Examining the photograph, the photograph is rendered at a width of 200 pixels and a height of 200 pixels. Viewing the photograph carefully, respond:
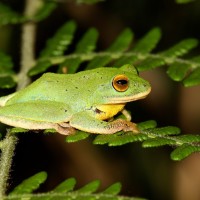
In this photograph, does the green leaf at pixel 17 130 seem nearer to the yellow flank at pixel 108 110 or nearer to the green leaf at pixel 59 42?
the yellow flank at pixel 108 110

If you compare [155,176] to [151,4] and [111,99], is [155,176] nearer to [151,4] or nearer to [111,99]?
[151,4]

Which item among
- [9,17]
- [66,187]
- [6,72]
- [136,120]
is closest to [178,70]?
[66,187]

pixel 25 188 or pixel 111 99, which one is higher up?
pixel 111 99

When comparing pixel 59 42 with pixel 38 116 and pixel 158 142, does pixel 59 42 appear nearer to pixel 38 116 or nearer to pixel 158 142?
pixel 38 116

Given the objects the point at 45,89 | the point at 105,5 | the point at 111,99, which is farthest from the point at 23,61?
the point at 105,5

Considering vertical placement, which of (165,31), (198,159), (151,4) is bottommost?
(198,159)

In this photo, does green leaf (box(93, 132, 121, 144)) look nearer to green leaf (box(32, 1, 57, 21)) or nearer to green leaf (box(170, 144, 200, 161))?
green leaf (box(170, 144, 200, 161))
